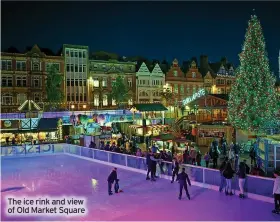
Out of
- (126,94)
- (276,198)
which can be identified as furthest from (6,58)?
(276,198)

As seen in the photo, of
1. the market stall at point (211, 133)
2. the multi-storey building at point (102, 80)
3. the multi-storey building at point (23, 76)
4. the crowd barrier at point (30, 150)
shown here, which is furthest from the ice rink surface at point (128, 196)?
the multi-storey building at point (102, 80)

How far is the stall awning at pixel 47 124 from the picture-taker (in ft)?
106

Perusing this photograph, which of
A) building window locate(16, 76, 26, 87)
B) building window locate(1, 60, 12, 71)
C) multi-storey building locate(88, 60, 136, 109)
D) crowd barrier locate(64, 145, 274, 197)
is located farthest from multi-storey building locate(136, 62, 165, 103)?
crowd barrier locate(64, 145, 274, 197)

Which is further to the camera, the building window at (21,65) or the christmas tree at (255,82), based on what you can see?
the building window at (21,65)

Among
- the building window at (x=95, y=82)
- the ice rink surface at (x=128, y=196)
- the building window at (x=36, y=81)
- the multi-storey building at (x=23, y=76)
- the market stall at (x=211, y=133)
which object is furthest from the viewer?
the building window at (x=95, y=82)

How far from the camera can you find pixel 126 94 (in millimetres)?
49156

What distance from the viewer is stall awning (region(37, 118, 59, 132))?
32344mm

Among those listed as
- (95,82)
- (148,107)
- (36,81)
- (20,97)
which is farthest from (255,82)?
(20,97)

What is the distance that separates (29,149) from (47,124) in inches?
249

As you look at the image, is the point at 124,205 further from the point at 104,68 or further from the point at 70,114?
the point at 104,68

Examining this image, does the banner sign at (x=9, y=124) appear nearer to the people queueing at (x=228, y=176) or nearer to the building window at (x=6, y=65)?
the building window at (x=6, y=65)

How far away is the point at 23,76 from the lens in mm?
44375

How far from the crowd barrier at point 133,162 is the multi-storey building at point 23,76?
1617 cm

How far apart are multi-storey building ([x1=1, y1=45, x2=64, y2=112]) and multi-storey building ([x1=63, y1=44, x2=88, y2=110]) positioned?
6.11 feet
